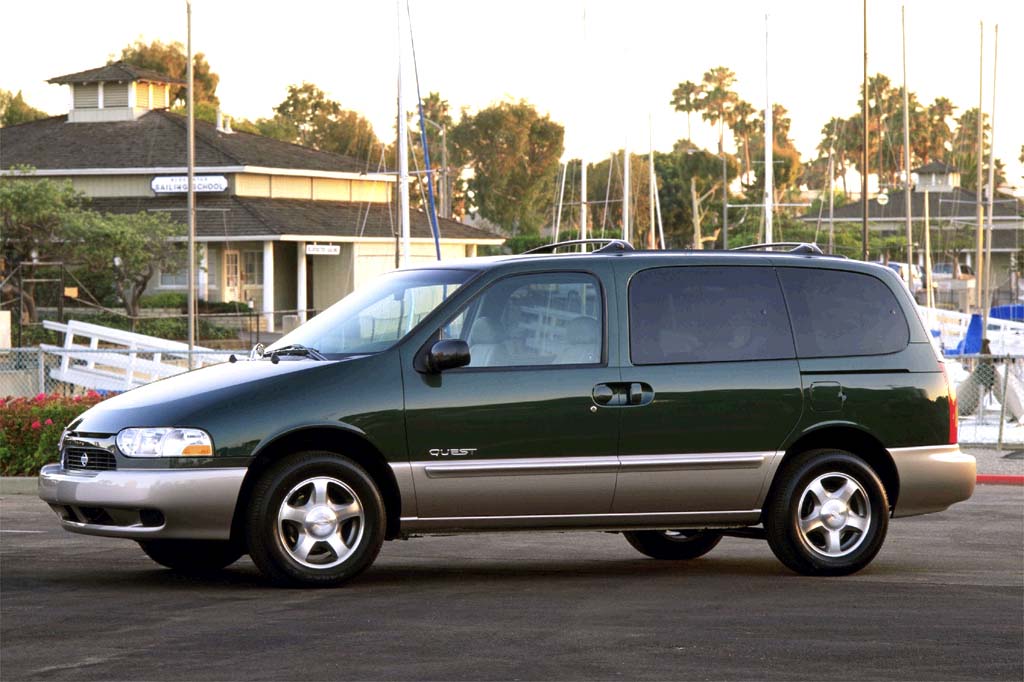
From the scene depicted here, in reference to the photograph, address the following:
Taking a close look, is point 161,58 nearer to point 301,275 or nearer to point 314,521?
point 301,275

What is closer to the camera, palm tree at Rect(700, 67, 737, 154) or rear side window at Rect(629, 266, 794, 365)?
rear side window at Rect(629, 266, 794, 365)

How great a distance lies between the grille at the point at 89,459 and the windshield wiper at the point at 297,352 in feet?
3.54

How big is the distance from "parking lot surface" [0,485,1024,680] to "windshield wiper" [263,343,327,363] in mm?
1315

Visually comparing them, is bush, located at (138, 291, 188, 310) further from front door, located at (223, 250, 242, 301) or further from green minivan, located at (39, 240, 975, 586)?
green minivan, located at (39, 240, 975, 586)

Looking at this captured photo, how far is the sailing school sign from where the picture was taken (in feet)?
181

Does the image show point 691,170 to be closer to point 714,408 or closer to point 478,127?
point 478,127

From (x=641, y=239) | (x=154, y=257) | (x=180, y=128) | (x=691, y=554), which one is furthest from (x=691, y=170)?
(x=691, y=554)

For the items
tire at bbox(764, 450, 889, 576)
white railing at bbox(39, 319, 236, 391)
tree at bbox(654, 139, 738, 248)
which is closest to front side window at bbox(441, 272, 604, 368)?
tire at bbox(764, 450, 889, 576)

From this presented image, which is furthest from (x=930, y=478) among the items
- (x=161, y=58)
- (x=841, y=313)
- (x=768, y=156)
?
(x=161, y=58)

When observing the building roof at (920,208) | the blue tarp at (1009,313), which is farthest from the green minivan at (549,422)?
the building roof at (920,208)

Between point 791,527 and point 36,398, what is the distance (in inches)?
403

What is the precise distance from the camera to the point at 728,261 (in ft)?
33.2

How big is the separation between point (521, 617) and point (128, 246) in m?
41.1

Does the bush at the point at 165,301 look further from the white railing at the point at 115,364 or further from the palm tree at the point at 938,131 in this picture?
the palm tree at the point at 938,131
